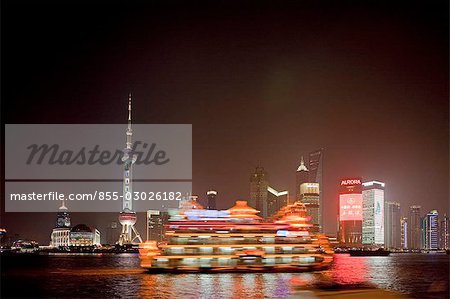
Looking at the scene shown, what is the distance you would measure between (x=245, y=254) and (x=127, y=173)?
56997mm

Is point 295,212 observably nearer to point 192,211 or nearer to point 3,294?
point 192,211

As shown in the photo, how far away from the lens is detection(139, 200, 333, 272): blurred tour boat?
31.0 m

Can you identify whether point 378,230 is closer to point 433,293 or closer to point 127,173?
point 127,173

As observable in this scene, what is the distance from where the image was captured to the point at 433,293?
Answer: 25.1m

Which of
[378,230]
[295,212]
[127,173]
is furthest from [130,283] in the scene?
[378,230]

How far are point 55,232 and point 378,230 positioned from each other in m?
55.3

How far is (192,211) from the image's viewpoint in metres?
31.9

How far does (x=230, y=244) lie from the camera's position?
3161 centimetres

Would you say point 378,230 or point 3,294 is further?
point 378,230

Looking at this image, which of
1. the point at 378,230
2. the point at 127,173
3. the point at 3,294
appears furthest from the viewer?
the point at 378,230

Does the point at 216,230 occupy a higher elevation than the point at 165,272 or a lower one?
higher

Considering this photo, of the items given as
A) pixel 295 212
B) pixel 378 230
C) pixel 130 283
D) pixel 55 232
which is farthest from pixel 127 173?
pixel 130 283

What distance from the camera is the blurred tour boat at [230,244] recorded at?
31000 mm

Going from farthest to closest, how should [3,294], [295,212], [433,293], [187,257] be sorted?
1. [295,212]
2. [187,257]
3. [433,293]
4. [3,294]
